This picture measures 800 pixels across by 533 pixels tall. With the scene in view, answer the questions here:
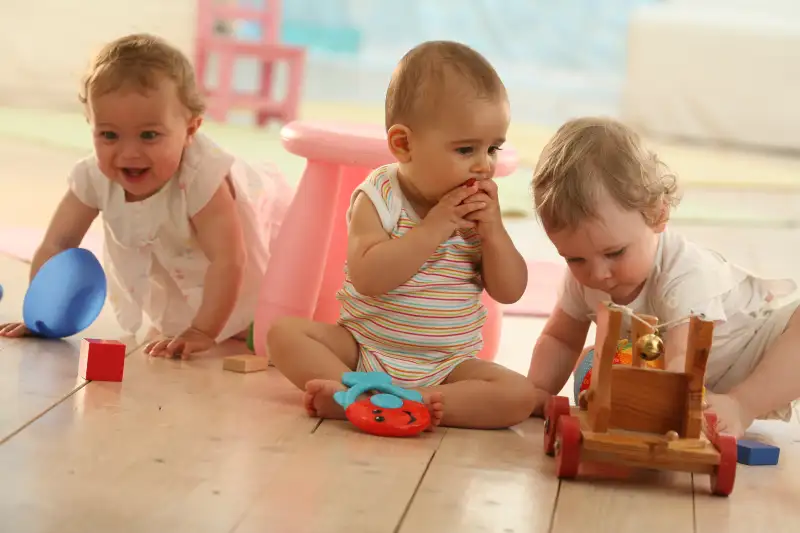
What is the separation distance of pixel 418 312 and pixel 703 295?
329mm

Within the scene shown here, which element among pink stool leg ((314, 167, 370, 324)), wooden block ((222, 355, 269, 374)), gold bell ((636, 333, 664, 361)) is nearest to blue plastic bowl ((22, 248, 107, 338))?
wooden block ((222, 355, 269, 374))

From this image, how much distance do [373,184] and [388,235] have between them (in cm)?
7

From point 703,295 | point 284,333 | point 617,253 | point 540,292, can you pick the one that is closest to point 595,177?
point 617,253

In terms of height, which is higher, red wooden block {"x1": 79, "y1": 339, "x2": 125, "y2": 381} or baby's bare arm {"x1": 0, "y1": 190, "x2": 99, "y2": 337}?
baby's bare arm {"x1": 0, "y1": 190, "x2": 99, "y2": 337}

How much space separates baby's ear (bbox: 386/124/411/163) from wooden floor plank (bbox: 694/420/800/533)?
0.49 metres

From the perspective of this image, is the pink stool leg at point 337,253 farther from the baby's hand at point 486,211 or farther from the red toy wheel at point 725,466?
the red toy wheel at point 725,466

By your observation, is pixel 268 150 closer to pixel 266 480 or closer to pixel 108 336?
pixel 108 336

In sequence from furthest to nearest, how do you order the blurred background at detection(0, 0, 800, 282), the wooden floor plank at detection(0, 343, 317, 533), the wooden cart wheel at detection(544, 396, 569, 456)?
the blurred background at detection(0, 0, 800, 282) < the wooden cart wheel at detection(544, 396, 569, 456) < the wooden floor plank at detection(0, 343, 317, 533)

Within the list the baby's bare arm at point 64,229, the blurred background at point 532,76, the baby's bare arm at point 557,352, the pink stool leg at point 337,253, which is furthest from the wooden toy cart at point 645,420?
the blurred background at point 532,76

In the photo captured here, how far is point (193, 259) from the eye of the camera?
1.70 m

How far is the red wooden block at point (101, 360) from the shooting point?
1.37m

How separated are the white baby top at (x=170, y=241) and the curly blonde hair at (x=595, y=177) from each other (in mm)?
560

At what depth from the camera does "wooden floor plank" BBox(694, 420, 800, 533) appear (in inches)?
41.0

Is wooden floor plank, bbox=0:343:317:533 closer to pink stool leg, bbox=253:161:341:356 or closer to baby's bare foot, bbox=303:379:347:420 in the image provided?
baby's bare foot, bbox=303:379:347:420
